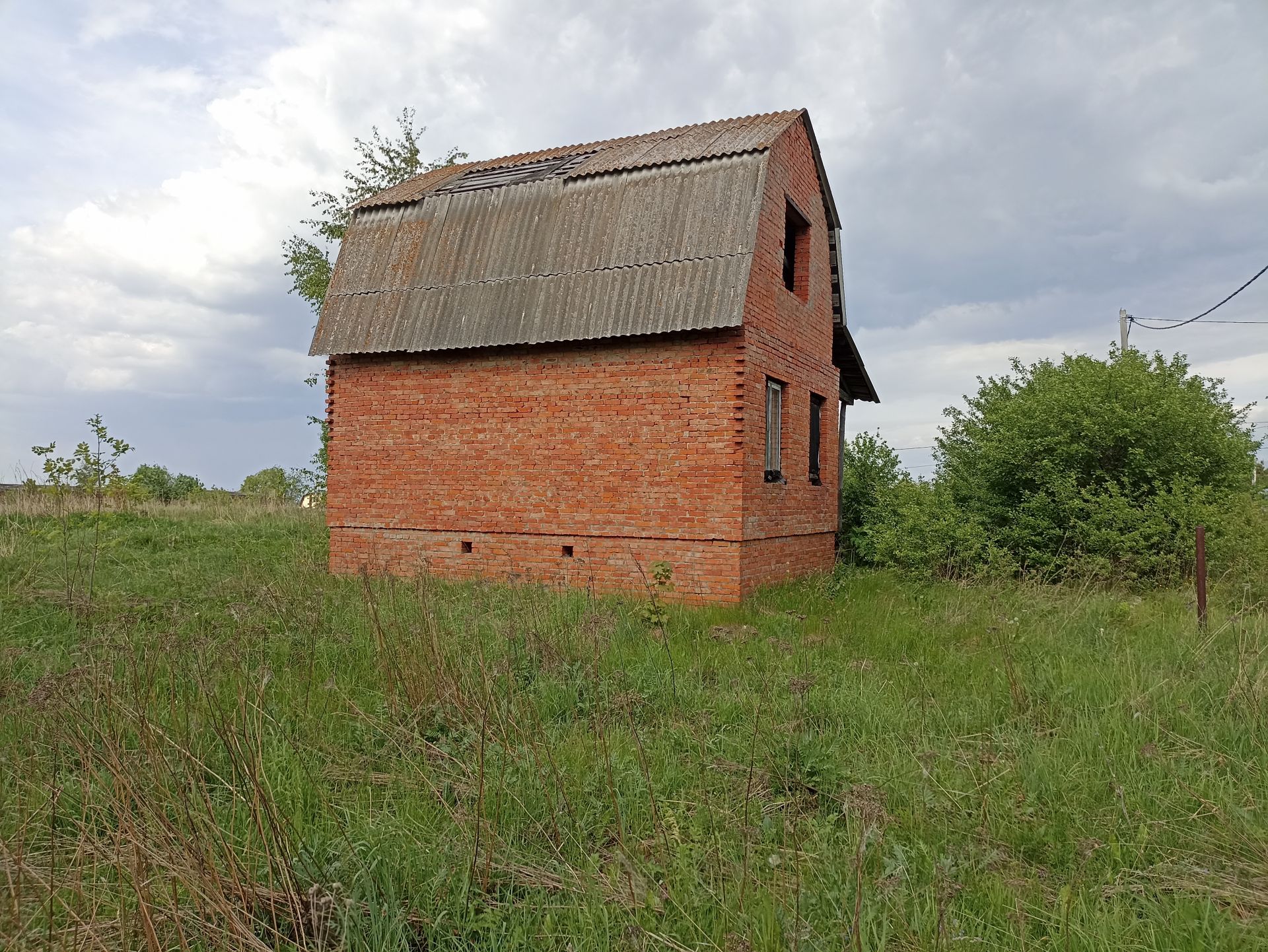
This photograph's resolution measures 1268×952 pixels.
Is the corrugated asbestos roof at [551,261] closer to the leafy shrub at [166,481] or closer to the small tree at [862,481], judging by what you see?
the small tree at [862,481]

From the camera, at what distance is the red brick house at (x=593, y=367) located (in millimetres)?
10234

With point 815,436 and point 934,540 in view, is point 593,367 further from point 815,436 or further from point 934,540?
point 934,540

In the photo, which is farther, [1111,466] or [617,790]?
[1111,466]

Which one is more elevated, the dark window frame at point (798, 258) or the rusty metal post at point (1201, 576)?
the dark window frame at point (798, 258)

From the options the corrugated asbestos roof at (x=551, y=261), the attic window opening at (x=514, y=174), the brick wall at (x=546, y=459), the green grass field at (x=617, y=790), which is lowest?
the green grass field at (x=617, y=790)

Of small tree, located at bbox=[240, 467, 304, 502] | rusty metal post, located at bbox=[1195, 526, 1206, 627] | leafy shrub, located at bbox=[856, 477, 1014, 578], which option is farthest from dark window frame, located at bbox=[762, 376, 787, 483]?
small tree, located at bbox=[240, 467, 304, 502]

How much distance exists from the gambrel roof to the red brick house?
0.11 feet

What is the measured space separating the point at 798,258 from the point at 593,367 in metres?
4.22

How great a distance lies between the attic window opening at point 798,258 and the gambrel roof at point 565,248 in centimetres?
119

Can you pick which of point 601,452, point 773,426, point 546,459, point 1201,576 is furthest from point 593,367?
point 1201,576

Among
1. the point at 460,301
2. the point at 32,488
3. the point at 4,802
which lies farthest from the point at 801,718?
the point at 32,488

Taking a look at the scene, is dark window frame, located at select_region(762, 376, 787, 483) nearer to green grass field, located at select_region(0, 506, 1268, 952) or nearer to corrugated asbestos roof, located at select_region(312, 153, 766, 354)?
corrugated asbestos roof, located at select_region(312, 153, 766, 354)

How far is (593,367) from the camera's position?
10.8 metres

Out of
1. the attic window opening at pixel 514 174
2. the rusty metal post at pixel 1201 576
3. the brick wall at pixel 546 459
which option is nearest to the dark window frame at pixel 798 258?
the brick wall at pixel 546 459
